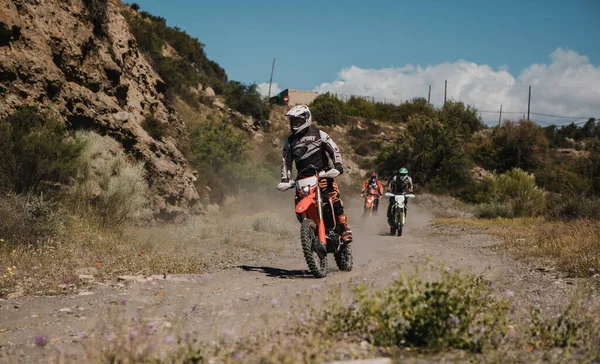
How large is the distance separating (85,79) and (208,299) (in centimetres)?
1228

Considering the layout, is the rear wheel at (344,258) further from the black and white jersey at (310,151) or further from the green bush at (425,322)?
the green bush at (425,322)

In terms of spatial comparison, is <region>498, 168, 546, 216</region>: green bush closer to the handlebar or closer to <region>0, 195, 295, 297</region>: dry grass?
<region>0, 195, 295, 297</region>: dry grass

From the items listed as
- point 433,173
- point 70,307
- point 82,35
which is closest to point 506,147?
point 433,173

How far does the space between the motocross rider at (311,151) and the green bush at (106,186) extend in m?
5.50

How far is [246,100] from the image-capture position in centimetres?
4644

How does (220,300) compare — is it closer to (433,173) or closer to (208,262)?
(208,262)

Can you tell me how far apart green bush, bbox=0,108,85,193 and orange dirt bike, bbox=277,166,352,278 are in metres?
5.63

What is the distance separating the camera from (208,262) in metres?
9.46

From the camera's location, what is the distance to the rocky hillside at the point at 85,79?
45.1ft

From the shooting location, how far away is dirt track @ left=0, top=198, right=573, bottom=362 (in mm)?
4383

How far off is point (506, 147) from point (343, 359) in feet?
179

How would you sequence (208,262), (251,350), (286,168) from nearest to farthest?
(251,350), (286,168), (208,262)

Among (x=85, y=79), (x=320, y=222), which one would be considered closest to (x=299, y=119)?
(x=320, y=222)

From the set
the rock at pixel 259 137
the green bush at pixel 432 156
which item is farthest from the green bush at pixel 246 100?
the green bush at pixel 432 156
